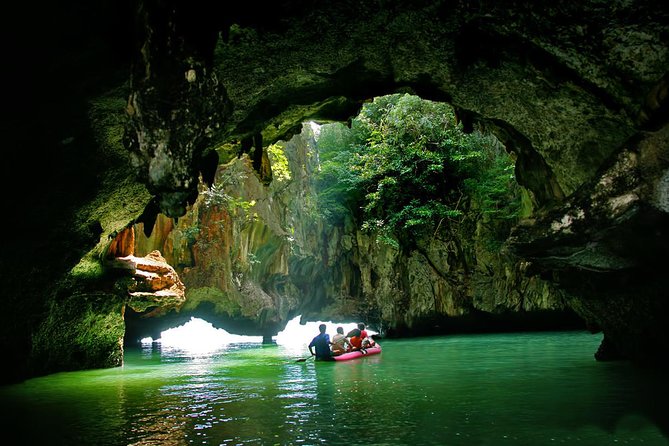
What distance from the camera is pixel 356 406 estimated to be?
6188 mm

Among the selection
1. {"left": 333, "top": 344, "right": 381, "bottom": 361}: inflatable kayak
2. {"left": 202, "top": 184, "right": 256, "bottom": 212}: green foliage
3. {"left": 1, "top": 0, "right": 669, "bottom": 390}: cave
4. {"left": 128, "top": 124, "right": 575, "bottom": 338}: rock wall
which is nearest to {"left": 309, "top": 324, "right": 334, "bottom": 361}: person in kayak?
{"left": 333, "top": 344, "right": 381, "bottom": 361}: inflatable kayak

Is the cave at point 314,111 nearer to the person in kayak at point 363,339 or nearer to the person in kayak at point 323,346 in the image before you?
the person in kayak at point 323,346

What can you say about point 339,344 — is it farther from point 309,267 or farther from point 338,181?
point 309,267

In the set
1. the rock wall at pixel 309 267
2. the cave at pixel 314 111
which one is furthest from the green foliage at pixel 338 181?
the cave at pixel 314 111

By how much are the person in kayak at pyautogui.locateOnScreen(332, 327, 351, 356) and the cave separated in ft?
16.6

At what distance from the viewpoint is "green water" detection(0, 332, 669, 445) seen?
15.3 ft

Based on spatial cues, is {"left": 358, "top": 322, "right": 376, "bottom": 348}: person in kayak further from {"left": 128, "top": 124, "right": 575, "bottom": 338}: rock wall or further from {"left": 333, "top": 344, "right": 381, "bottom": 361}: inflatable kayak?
{"left": 128, "top": 124, "right": 575, "bottom": 338}: rock wall

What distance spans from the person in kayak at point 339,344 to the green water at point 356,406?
8.62 ft

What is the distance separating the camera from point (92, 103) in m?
7.08

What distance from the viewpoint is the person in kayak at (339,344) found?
13166 millimetres

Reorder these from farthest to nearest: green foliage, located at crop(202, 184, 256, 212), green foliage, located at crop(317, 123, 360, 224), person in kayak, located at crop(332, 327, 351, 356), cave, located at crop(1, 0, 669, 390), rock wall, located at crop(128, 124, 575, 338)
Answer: green foliage, located at crop(317, 123, 360, 224) → rock wall, located at crop(128, 124, 575, 338) → green foliage, located at crop(202, 184, 256, 212) → person in kayak, located at crop(332, 327, 351, 356) → cave, located at crop(1, 0, 669, 390)

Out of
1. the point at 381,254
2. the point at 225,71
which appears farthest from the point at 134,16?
the point at 381,254

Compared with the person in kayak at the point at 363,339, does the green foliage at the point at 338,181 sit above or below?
above

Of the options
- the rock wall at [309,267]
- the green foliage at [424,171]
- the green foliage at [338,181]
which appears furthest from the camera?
the green foliage at [338,181]
